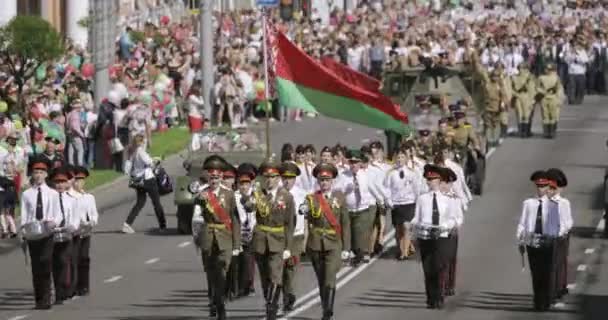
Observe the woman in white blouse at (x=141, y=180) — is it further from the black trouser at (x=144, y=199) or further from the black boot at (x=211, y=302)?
the black boot at (x=211, y=302)

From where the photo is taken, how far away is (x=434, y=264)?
27844 millimetres

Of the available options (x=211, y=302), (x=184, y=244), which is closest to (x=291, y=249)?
(x=211, y=302)

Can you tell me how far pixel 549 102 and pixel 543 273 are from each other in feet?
81.2

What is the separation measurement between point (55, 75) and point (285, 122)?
8935 millimetres

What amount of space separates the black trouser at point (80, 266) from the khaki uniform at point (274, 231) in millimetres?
3812

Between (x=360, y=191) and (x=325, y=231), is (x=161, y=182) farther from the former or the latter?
(x=325, y=231)

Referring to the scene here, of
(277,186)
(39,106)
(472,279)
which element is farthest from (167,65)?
(277,186)

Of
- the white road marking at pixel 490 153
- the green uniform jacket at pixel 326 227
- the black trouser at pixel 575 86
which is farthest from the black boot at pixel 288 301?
the black trouser at pixel 575 86

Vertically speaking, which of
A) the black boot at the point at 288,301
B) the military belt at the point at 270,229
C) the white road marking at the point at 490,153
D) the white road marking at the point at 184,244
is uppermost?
Answer: the military belt at the point at 270,229

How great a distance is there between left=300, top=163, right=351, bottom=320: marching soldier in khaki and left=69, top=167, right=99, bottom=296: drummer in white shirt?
351cm

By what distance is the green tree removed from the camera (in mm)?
42531

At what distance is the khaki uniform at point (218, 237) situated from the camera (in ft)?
86.6

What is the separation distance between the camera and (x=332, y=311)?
86.1 ft

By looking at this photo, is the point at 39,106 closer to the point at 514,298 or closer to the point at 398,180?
the point at 398,180
